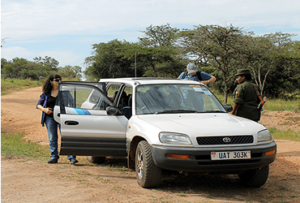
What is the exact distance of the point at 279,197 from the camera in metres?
4.44

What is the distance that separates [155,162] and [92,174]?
1.66 metres

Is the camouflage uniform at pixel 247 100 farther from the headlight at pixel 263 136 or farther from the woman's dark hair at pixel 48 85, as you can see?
the woman's dark hair at pixel 48 85

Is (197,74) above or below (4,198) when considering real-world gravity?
above

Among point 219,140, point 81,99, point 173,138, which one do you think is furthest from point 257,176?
point 81,99

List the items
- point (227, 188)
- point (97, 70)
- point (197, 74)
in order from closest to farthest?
point (227, 188)
point (197, 74)
point (97, 70)

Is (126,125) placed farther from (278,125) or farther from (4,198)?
(278,125)

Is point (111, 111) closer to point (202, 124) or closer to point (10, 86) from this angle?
point (202, 124)

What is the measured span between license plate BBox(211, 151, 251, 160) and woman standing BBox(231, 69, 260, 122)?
228 centimetres

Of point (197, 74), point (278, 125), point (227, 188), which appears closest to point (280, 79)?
point (278, 125)

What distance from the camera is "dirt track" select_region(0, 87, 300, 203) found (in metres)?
4.20

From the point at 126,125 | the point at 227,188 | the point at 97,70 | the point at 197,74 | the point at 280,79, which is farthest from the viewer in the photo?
the point at 97,70

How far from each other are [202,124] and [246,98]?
235 cm

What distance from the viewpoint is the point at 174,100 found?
5.39 metres

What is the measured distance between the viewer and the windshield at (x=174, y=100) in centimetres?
523
